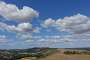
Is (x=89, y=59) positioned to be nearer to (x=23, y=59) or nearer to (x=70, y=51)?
(x=70, y=51)

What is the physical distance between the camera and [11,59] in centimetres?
4691

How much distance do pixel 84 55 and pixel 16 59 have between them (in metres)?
26.3

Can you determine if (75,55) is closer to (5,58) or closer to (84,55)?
(84,55)

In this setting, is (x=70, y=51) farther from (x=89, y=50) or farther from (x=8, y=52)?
(x=8, y=52)

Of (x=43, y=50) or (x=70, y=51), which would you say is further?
(x=70, y=51)

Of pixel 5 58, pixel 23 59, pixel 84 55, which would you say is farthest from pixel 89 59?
pixel 5 58

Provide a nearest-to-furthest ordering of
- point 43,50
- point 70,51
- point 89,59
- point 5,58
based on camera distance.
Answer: point 5,58, point 89,59, point 43,50, point 70,51

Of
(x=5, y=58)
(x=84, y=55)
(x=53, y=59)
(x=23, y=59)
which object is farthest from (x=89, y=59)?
(x=5, y=58)

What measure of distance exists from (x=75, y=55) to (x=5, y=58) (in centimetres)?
2783

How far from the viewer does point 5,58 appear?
4647 cm

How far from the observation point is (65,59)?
2640 inches

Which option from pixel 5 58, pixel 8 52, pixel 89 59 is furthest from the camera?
pixel 89 59

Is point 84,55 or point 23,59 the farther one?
point 84,55

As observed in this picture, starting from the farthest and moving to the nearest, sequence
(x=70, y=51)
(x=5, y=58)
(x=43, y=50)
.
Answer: (x=70, y=51) → (x=43, y=50) → (x=5, y=58)
